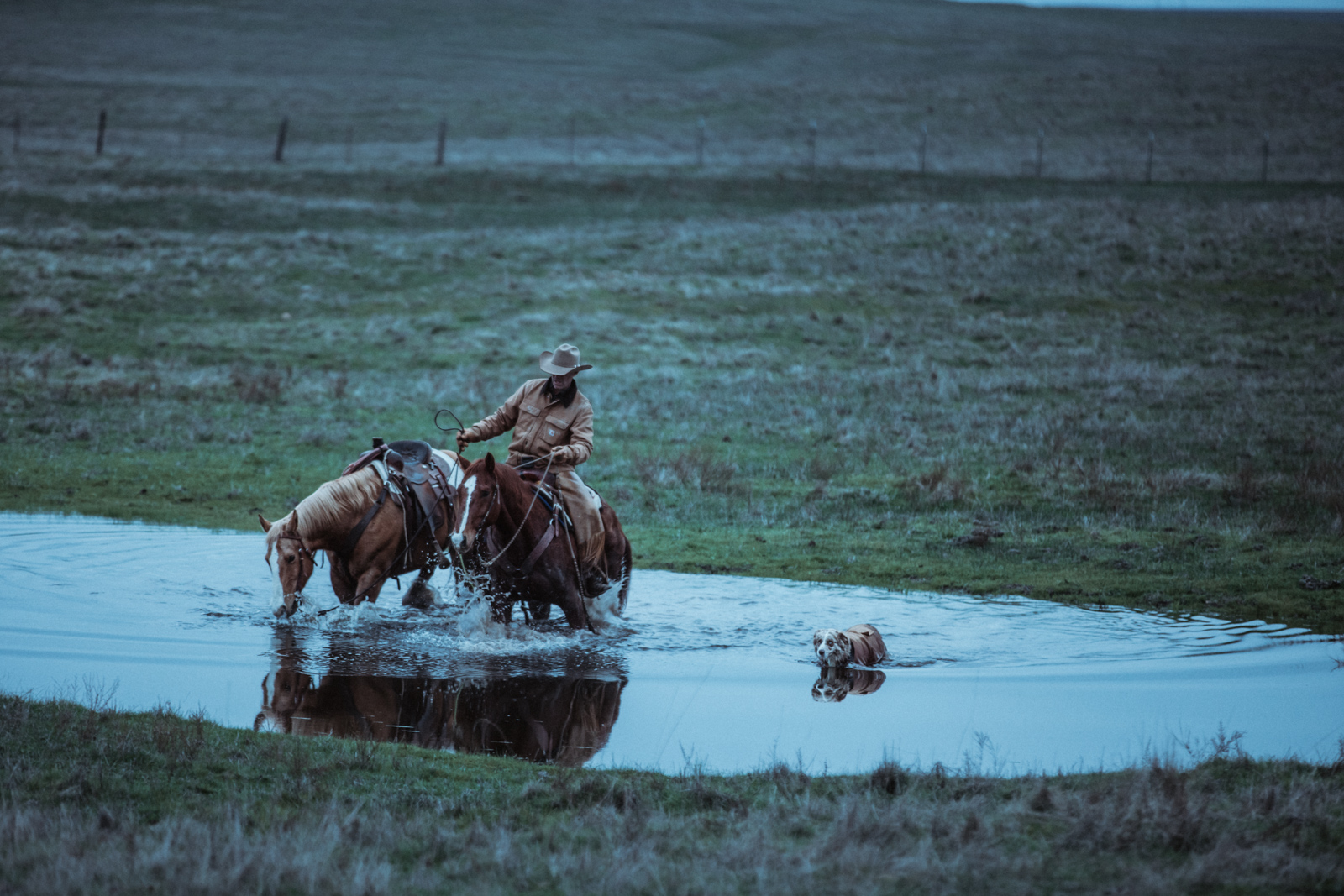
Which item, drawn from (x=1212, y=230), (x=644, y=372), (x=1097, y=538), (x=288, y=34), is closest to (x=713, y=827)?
(x=1097, y=538)

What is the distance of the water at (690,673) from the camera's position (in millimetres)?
7523

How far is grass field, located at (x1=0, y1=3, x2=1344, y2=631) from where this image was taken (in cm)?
1452

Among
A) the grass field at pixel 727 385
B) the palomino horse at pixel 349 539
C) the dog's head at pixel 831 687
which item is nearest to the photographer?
the grass field at pixel 727 385

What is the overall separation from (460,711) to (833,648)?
9.92ft

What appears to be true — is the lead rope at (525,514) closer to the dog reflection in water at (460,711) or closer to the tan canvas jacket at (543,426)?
the tan canvas jacket at (543,426)

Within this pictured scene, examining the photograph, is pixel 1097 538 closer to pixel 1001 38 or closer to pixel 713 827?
pixel 713 827

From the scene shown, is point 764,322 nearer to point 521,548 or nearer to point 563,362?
Answer: point 563,362

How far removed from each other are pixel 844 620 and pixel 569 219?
32481mm

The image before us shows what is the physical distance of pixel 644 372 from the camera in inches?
972

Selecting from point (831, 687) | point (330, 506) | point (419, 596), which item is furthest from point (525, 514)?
point (831, 687)

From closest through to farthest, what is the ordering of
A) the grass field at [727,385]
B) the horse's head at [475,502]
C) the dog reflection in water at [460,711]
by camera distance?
the grass field at [727,385] → the dog reflection in water at [460,711] → the horse's head at [475,502]

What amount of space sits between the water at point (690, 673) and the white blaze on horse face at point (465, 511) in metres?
1.16

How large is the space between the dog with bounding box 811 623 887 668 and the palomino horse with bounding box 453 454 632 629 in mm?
2252

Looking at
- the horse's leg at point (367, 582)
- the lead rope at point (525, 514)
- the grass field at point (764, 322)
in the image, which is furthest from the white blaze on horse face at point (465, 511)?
the grass field at point (764, 322)
